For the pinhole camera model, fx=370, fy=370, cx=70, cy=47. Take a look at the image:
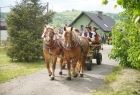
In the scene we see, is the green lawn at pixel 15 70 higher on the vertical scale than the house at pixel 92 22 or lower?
lower

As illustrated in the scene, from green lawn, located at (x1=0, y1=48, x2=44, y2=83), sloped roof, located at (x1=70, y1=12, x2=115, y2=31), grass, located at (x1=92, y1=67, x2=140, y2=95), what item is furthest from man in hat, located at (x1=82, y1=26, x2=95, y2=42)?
sloped roof, located at (x1=70, y1=12, x2=115, y2=31)

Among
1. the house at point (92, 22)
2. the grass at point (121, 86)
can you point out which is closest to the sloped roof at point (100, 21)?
the house at point (92, 22)

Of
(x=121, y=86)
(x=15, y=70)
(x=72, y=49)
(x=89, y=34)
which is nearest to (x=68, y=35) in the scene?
(x=72, y=49)

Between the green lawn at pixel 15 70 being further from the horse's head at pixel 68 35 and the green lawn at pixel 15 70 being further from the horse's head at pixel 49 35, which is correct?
Answer: the horse's head at pixel 68 35

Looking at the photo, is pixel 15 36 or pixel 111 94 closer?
pixel 111 94

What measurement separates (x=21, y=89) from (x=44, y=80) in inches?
83.1

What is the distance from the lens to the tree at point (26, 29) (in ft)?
79.8

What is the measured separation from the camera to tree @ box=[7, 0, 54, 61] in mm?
24328

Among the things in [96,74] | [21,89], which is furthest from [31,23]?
[21,89]

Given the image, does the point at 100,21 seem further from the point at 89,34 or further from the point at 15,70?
the point at 15,70

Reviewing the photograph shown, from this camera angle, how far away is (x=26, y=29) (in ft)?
82.2

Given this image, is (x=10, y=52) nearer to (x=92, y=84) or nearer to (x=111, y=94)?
(x=92, y=84)

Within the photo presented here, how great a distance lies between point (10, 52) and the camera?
2462 centimetres

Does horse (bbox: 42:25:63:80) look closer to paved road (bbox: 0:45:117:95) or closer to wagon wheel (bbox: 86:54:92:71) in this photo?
paved road (bbox: 0:45:117:95)
